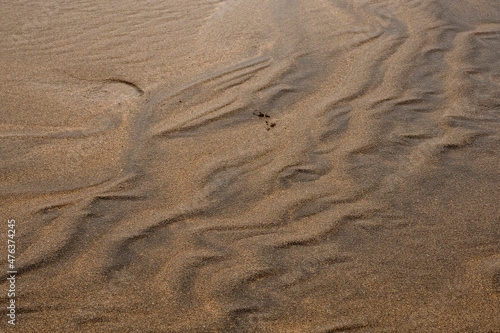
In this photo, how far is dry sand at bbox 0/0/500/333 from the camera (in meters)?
1.81

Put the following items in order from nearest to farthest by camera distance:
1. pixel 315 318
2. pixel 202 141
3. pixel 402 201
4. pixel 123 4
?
pixel 315 318
pixel 402 201
pixel 202 141
pixel 123 4

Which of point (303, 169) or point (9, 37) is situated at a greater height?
point (9, 37)

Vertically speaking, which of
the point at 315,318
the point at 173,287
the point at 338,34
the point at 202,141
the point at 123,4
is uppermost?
the point at 123,4

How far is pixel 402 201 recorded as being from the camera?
2.23 metres

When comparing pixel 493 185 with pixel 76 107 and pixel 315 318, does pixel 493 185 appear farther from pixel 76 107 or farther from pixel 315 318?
pixel 76 107

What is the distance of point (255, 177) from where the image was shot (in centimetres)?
239

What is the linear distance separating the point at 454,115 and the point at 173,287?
2.06 metres

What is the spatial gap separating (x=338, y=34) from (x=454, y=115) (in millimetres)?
1411

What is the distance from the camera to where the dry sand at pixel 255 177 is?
5.94 ft

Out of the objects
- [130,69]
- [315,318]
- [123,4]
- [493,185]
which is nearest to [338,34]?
[130,69]

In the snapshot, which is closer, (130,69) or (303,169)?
(303,169)

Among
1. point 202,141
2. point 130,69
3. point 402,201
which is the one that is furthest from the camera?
point 130,69

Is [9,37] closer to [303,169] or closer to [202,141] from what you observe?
[202,141]

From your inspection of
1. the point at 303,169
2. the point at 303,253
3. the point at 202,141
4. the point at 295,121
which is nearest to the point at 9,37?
the point at 202,141
